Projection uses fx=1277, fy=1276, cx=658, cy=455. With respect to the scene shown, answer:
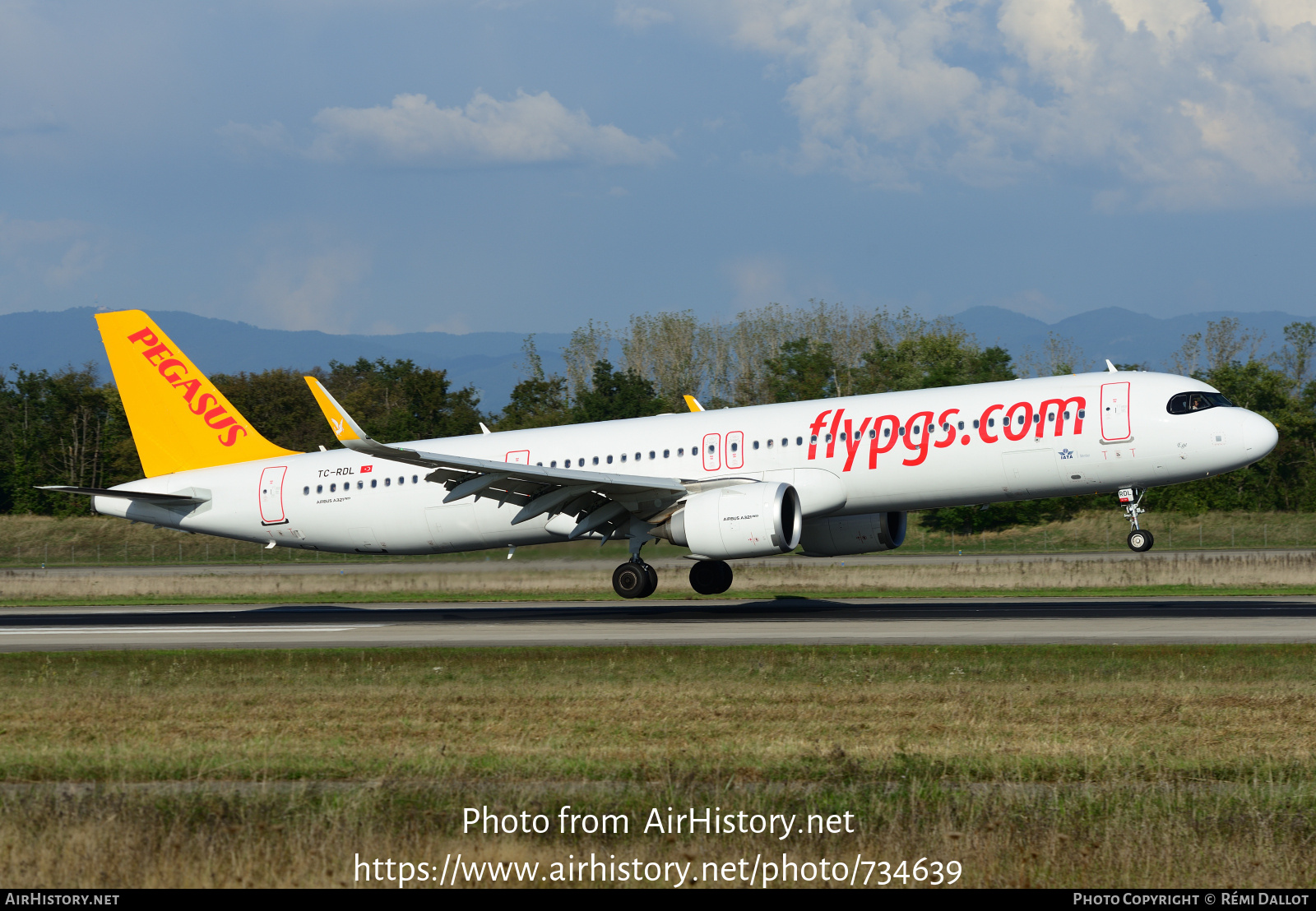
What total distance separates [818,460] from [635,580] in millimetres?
5520

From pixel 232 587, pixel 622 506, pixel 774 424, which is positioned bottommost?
pixel 232 587

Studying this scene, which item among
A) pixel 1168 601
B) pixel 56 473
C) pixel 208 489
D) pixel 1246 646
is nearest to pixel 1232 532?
pixel 1168 601

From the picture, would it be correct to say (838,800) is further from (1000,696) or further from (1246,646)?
(1246,646)

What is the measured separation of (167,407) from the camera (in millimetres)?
35375

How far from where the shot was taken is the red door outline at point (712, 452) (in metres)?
30.7

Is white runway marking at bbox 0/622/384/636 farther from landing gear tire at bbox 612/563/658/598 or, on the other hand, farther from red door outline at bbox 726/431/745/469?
red door outline at bbox 726/431/745/469

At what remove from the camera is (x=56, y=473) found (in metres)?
88.7

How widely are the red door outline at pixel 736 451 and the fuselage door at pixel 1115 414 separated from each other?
320 inches

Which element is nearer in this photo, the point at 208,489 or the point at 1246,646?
the point at 1246,646

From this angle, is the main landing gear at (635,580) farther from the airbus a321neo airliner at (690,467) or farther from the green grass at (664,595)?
the green grass at (664,595)

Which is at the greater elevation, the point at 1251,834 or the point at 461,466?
the point at 461,466

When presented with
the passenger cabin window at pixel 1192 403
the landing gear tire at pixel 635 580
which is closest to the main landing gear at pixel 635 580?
the landing gear tire at pixel 635 580

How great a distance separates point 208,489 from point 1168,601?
82.2 feet

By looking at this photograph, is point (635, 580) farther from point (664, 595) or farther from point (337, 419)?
point (337, 419)
